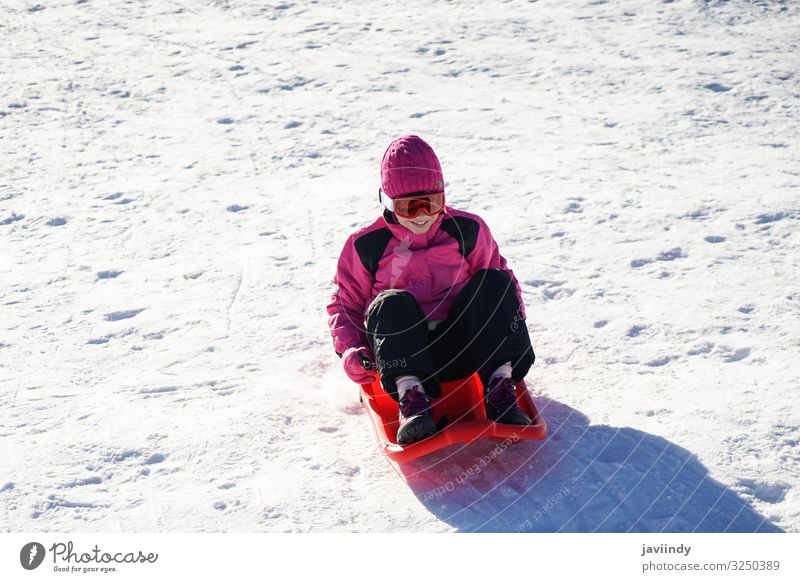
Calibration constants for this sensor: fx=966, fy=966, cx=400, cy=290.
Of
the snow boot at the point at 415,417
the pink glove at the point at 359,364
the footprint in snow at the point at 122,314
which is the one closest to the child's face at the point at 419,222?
the pink glove at the point at 359,364

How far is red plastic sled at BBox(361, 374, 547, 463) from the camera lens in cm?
275

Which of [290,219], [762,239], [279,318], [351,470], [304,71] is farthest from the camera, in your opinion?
[304,71]

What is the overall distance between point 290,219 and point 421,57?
2615mm

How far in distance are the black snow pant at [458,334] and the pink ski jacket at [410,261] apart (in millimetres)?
162

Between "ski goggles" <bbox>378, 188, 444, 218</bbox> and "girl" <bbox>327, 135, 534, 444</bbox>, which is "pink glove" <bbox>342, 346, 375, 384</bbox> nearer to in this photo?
"girl" <bbox>327, 135, 534, 444</bbox>

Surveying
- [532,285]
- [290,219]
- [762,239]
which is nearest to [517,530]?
[532,285]

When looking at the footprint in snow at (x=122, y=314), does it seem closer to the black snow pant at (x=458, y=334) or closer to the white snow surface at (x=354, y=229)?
the white snow surface at (x=354, y=229)

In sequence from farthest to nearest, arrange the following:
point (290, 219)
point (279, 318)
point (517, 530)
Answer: point (290, 219) < point (279, 318) < point (517, 530)

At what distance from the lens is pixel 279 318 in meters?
3.95

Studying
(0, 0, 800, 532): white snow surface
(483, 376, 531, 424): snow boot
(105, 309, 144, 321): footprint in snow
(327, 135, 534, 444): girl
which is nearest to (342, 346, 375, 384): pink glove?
(327, 135, 534, 444): girl

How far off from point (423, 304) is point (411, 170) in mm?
438

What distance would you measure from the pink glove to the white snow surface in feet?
0.79

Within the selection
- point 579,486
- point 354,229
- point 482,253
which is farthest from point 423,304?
point 354,229

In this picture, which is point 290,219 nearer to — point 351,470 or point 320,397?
point 320,397
